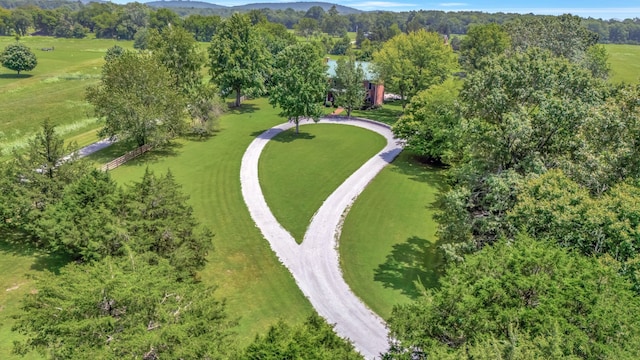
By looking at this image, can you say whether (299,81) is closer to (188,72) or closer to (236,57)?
(188,72)

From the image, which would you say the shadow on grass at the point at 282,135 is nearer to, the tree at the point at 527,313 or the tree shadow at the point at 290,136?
the tree shadow at the point at 290,136

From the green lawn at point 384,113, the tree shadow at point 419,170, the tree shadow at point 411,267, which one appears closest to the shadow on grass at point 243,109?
the green lawn at point 384,113

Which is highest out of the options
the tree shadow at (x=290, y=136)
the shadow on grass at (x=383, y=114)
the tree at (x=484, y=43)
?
the tree at (x=484, y=43)

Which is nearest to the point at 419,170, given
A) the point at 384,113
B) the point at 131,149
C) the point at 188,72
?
the point at 384,113

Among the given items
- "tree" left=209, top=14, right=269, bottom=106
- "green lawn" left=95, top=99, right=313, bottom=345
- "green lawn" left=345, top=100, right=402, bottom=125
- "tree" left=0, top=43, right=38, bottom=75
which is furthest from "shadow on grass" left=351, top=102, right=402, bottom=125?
"tree" left=0, top=43, right=38, bottom=75

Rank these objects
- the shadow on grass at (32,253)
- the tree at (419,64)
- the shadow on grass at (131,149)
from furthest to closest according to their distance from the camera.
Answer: the tree at (419,64) → the shadow on grass at (131,149) → the shadow on grass at (32,253)

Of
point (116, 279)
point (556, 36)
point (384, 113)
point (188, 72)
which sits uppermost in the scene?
point (556, 36)
